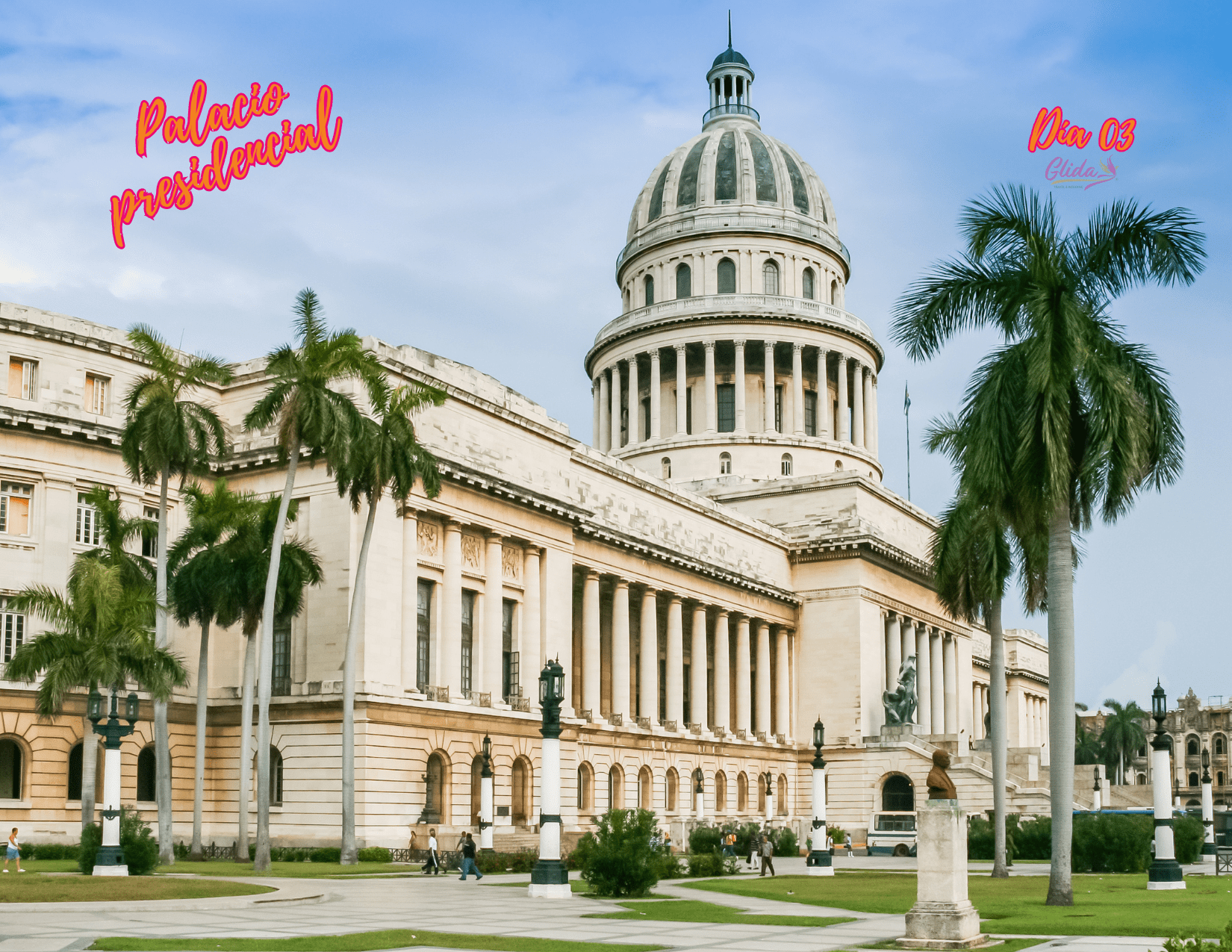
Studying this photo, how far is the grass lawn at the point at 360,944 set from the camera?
20562 millimetres

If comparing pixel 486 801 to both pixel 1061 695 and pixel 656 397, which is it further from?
pixel 656 397

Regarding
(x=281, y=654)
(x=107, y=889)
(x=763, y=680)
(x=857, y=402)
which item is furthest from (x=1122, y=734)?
(x=107, y=889)

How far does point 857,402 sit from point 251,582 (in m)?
65.0

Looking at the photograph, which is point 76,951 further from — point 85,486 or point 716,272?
point 716,272

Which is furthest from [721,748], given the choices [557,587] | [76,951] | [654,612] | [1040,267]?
[76,951]

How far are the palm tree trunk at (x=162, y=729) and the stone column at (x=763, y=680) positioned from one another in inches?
1682

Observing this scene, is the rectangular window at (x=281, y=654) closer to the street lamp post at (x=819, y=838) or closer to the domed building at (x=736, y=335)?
the street lamp post at (x=819, y=838)

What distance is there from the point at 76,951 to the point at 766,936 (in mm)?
10825

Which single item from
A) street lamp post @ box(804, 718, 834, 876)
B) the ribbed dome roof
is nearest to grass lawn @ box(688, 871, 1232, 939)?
street lamp post @ box(804, 718, 834, 876)

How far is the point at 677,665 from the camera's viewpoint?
74938 mm

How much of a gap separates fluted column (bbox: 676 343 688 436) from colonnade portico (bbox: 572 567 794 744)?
20.1 meters

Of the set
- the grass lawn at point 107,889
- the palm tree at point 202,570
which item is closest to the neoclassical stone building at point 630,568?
the palm tree at point 202,570

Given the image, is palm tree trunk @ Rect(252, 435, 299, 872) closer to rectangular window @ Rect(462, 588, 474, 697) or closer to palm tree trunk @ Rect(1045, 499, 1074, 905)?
rectangular window @ Rect(462, 588, 474, 697)

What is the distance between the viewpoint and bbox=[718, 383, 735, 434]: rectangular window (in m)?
100
